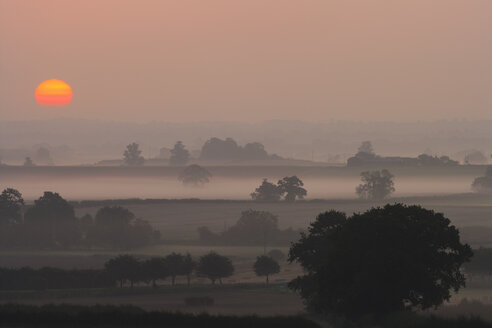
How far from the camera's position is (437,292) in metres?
71.8

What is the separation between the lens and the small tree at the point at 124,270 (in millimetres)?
110644

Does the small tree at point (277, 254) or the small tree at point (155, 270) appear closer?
the small tree at point (155, 270)

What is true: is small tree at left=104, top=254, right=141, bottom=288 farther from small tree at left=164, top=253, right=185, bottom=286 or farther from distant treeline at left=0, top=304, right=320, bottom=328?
distant treeline at left=0, top=304, right=320, bottom=328

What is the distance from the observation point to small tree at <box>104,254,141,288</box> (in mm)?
110644

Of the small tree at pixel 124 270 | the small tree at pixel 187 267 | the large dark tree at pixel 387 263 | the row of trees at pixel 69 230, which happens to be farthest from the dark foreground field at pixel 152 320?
the row of trees at pixel 69 230

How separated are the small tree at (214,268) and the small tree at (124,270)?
29.1 ft

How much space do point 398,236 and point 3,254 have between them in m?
98.4

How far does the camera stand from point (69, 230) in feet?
547

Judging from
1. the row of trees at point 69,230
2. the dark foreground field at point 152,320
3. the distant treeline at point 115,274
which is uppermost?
the row of trees at point 69,230

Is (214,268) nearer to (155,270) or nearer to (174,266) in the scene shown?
(174,266)

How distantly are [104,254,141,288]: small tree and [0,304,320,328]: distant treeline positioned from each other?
46.9 meters

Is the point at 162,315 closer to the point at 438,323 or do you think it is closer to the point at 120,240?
the point at 438,323

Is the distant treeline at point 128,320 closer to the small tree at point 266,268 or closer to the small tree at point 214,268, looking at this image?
the small tree at point 214,268

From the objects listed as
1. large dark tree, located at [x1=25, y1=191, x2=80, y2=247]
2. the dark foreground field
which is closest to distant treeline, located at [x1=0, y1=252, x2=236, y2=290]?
the dark foreground field
